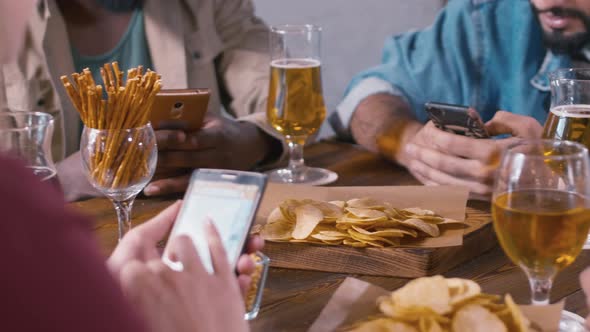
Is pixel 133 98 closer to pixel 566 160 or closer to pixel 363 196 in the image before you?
pixel 363 196

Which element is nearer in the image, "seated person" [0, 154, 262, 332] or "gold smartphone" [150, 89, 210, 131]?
"seated person" [0, 154, 262, 332]

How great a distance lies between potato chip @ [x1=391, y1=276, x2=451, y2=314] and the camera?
737mm

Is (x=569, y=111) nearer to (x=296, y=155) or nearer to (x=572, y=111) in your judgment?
(x=572, y=111)

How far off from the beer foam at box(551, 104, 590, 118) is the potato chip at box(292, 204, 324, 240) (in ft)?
1.25

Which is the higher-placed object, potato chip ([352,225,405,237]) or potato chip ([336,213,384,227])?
potato chip ([336,213,384,227])

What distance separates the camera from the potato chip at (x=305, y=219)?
105 cm

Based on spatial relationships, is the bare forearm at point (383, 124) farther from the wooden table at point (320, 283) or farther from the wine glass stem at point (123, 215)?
the wine glass stem at point (123, 215)

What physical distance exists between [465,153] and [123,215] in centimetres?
63

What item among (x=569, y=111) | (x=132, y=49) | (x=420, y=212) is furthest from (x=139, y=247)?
(x=132, y=49)

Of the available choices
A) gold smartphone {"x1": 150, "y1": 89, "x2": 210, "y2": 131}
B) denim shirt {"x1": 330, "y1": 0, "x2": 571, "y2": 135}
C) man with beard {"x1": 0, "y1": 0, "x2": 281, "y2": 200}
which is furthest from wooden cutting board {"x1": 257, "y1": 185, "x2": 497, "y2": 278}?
denim shirt {"x1": 330, "y1": 0, "x2": 571, "y2": 135}

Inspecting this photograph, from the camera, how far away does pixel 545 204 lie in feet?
2.62

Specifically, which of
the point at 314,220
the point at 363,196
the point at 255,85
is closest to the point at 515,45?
the point at 255,85

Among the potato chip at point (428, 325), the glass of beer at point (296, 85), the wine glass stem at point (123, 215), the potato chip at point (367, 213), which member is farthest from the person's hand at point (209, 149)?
the potato chip at point (428, 325)

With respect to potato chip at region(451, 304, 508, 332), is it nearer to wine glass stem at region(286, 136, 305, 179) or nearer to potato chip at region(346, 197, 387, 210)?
potato chip at region(346, 197, 387, 210)
